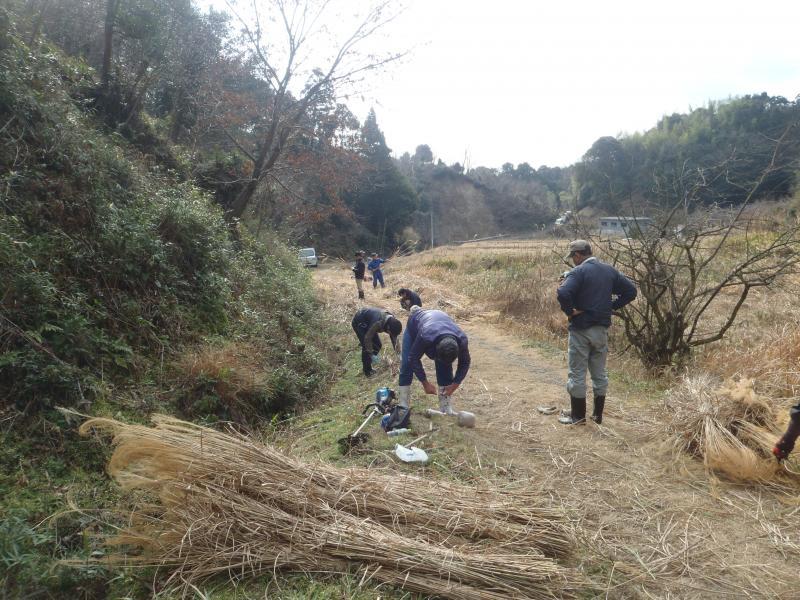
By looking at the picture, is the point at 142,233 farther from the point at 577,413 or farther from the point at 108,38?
the point at 108,38

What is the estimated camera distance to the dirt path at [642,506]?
8.46 feet

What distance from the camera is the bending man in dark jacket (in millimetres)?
4301

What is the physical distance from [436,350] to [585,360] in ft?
4.90

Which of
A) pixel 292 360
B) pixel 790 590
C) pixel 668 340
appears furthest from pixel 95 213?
pixel 668 340

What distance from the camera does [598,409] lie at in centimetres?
470

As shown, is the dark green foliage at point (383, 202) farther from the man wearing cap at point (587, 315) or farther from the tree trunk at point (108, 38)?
the man wearing cap at point (587, 315)

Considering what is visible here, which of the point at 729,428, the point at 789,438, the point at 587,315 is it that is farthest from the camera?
the point at 587,315

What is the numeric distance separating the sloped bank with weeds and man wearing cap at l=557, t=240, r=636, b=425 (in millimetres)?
3539

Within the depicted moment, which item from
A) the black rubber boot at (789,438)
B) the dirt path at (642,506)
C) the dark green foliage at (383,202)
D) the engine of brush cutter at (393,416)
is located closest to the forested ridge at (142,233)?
the engine of brush cutter at (393,416)

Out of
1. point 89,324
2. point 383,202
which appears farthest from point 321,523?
point 383,202

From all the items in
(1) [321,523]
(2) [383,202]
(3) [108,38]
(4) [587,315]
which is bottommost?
(1) [321,523]

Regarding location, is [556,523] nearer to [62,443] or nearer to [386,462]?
[386,462]

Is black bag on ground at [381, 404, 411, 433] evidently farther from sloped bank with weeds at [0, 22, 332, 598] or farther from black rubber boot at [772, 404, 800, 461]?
black rubber boot at [772, 404, 800, 461]

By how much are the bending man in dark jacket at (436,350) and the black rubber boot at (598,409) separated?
132 centimetres
